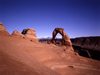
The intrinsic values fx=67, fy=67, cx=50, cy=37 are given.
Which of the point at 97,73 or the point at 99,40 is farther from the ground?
the point at 99,40

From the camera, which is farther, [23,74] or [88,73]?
[88,73]

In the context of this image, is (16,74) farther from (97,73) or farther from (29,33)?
(29,33)

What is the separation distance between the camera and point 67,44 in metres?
17.6

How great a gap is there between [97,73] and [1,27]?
1295cm

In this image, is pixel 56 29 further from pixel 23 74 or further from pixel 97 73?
pixel 23 74

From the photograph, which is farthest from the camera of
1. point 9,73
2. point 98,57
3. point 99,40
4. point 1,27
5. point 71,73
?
point 99,40

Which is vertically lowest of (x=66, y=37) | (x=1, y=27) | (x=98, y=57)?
(x=98, y=57)

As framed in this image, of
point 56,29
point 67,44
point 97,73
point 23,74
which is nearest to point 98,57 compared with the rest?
point 67,44

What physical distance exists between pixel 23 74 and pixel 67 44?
16608 millimetres

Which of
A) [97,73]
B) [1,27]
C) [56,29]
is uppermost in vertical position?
[56,29]

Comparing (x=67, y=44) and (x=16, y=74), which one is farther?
(x=67, y=44)

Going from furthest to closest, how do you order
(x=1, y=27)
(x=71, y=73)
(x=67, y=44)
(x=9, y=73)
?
(x=67, y=44), (x=1, y=27), (x=71, y=73), (x=9, y=73)

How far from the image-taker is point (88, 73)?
21.3 feet

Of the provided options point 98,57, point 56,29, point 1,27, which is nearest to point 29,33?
point 1,27
